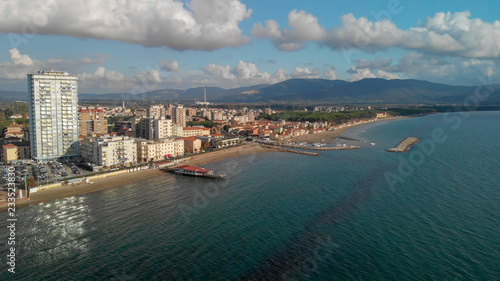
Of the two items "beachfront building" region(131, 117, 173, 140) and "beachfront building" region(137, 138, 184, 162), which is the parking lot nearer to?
"beachfront building" region(137, 138, 184, 162)

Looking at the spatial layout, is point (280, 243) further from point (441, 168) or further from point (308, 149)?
point (308, 149)

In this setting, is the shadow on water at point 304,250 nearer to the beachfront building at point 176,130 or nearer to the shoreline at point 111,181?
the shoreline at point 111,181

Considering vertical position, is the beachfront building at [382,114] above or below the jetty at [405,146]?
above

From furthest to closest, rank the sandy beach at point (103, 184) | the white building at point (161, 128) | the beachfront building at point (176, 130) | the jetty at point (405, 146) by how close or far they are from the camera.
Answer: the beachfront building at point (176, 130) → the white building at point (161, 128) → the jetty at point (405, 146) → the sandy beach at point (103, 184)

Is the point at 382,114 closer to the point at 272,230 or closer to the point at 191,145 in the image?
Result: the point at 191,145

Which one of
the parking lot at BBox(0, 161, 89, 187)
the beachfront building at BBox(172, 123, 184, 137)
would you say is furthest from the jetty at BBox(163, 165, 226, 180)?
the beachfront building at BBox(172, 123, 184, 137)

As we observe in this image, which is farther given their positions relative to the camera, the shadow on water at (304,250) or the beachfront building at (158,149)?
the beachfront building at (158,149)

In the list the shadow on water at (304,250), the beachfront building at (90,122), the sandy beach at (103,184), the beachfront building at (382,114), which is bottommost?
the shadow on water at (304,250)

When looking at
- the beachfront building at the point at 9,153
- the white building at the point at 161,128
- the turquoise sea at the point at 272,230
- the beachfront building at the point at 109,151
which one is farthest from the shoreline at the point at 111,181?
the beachfront building at the point at 9,153
